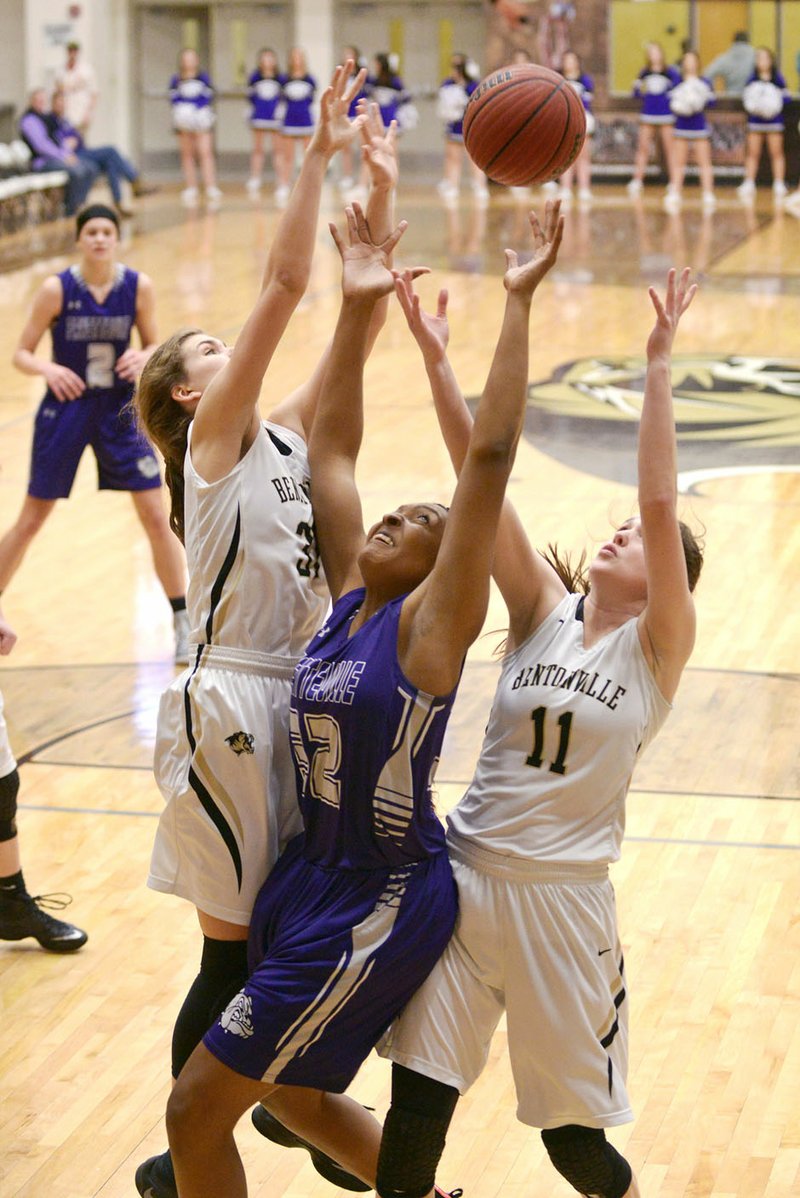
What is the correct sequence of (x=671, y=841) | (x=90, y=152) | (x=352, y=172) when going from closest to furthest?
1. (x=671, y=841)
2. (x=90, y=152)
3. (x=352, y=172)

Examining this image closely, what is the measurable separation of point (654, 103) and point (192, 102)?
20.8 ft

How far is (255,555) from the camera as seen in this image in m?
3.08

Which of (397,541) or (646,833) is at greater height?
(397,541)

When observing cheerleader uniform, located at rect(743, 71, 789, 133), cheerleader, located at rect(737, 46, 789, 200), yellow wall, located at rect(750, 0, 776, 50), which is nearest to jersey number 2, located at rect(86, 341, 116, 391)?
cheerleader, located at rect(737, 46, 789, 200)

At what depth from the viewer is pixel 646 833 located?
5.09 metres

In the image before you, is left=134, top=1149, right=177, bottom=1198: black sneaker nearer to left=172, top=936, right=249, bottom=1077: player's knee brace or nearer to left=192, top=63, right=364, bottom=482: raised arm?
left=172, top=936, right=249, bottom=1077: player's knee brace

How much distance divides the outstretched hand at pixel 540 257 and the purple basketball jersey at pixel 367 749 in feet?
1.81

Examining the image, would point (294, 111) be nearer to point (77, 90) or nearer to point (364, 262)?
point (77, 90)

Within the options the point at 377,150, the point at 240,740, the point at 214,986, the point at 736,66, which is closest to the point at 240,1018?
the point at 214,986

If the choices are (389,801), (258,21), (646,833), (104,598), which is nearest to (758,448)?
(104,598)

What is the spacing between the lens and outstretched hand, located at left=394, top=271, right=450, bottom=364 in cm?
287

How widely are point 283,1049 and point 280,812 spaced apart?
19.4 inches

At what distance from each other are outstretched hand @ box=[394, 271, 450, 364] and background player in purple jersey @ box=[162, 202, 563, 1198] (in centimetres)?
2

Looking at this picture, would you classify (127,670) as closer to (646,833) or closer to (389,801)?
(646,833)
